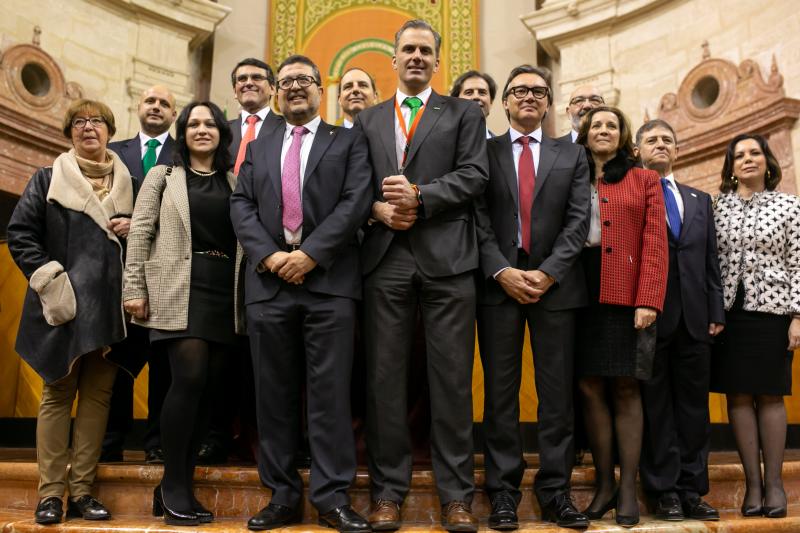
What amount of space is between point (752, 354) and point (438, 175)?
1.48 meters

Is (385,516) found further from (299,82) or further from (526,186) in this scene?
(299,82)

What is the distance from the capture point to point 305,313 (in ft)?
8.77

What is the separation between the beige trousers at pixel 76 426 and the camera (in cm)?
273

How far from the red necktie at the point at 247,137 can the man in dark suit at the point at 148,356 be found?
0.29m

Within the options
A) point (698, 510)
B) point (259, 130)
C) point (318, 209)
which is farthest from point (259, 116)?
point (698, 510)

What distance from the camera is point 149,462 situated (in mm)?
3189

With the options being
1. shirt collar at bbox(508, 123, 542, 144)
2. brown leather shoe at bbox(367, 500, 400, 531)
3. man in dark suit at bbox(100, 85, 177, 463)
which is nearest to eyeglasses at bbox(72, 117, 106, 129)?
man in dark suit at bbox(100, 85, 177, 463)

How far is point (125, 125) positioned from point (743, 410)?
5.82m

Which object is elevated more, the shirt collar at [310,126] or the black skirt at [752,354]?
the shirt collar at [310,126]

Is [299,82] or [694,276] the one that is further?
[694,276]

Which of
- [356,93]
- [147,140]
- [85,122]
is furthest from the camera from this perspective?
[356,93]

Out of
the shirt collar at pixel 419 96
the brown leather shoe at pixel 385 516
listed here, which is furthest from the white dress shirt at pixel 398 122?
the brown leather shoe at pixel 385 516

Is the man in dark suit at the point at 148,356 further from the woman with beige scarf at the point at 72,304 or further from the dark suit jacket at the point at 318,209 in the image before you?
the dark suit jacket at the point at 318,209

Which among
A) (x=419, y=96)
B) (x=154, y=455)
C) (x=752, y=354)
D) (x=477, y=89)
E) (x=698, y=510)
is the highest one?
(x=477, y=89)
